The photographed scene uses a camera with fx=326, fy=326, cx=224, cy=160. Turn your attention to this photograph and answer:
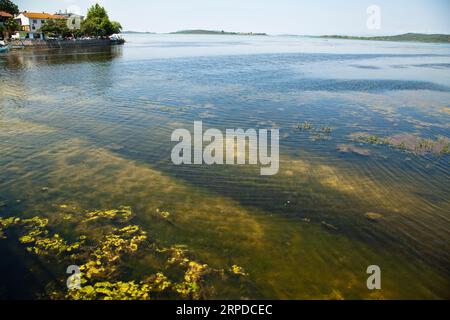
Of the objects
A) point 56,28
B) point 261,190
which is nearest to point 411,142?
point 261,190

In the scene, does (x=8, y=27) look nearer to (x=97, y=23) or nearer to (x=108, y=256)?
(x=97, y=23)

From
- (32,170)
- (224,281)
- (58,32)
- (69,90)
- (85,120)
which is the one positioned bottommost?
(224,281)

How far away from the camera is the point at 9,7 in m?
128

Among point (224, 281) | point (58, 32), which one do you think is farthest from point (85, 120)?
point (58, 32)

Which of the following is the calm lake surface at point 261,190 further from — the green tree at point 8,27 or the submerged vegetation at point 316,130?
the green tree at point 8,27

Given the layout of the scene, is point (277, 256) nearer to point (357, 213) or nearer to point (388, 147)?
point (357, 213)

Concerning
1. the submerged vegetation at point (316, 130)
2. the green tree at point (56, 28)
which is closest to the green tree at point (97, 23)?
the green tree at point (56, 28)

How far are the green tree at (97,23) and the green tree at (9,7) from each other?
27.3 meters

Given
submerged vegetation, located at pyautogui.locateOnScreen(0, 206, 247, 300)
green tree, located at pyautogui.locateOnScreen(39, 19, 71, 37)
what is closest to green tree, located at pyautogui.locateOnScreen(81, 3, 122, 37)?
green tree, located at pyautogui.locateOnScreen(39, 19, 71, 37)

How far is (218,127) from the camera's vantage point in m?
22.5

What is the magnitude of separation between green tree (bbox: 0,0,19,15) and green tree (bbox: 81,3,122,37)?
27.3 metres

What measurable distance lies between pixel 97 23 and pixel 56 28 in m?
24.9

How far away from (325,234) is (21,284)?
30.3 ft

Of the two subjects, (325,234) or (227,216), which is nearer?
(325,234)
